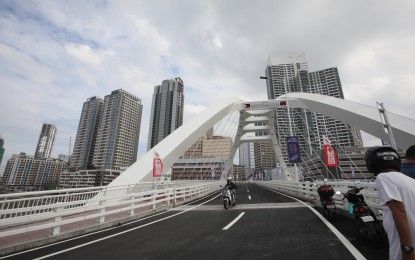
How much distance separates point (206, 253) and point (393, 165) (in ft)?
11.9

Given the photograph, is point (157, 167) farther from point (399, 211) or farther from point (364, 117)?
point (364, 117)

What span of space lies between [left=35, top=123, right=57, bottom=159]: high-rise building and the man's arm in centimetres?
22690

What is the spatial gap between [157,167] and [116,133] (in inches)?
4672

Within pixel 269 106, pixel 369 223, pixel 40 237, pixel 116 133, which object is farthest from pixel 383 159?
pixel 116 133

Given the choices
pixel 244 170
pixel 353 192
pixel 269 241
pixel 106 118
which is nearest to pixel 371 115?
pixel 353 192

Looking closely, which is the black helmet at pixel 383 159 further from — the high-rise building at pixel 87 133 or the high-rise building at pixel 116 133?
the high-rise building at pixel 87 133

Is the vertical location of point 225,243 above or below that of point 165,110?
below

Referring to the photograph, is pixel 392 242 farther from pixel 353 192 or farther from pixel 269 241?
pixel 353 192

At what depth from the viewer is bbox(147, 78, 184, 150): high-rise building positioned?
459 ft

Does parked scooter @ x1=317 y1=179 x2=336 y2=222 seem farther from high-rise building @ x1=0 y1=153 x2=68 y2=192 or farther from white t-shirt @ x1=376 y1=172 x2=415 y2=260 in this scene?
high-rise building @ x1=0 y1=153 x2=68 y2=192

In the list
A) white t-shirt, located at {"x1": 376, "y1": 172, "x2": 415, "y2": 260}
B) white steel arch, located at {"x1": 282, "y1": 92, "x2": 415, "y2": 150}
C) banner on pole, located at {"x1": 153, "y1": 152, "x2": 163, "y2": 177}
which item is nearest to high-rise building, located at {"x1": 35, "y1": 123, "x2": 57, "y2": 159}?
banner on pole, located at {"x1": 153, "y1": 152, "x2": 163, "y2": 177}

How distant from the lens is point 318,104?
818 inches

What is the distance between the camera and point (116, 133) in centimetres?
12338

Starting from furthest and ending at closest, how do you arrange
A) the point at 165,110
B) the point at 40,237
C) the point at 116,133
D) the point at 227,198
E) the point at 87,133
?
the point at 165,110, the point at 87,133, the point at 116,133, the point at 227,198, the point at 40,237
